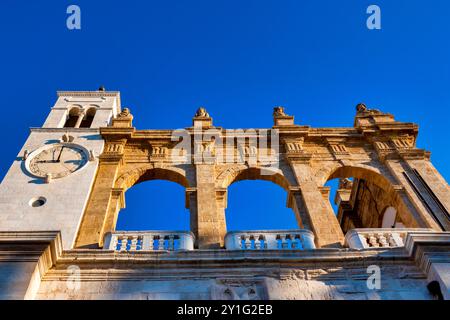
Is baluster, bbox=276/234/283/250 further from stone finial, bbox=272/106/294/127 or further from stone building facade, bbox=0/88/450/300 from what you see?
stone finial, bbox=272/106/294/127

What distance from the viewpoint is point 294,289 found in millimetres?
10469

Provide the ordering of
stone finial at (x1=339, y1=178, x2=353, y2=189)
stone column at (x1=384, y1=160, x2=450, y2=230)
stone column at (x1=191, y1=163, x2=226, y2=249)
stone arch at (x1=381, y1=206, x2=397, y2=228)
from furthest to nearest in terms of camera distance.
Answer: stone finial at (x1=339, y1=178, x2=353, y2=189)
stone arch at (x1=381, y1=206, x2=397, y2=228)
stone column at (x1=384, y1=160, x2=450, y2=230)
stone column at (x1=191, y1=163, x2=226, y2=249)

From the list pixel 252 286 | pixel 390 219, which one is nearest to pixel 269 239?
pixel 252 286

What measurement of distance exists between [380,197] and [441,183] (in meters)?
2.65

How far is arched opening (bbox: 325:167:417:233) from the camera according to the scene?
50.1 ft

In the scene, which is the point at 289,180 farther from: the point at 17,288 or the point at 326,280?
the point at 17,288

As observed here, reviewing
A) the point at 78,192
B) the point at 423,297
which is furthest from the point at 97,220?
the point at 423,297

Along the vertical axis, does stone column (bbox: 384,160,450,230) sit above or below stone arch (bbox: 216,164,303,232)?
below

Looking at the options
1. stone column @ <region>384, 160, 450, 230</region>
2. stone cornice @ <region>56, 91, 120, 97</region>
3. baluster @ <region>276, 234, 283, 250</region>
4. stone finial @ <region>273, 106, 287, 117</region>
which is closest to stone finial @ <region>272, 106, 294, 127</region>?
stone finial @ <region>273, 106, 287, 117</region>

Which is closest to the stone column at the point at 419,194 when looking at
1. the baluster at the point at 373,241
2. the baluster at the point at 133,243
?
the baluster at the point at 373,241

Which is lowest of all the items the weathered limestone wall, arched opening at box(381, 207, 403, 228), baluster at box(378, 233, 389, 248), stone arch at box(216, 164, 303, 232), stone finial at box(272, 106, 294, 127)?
the weathered limestone wall

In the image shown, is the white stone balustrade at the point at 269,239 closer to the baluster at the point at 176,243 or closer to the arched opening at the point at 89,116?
the baluster at the point at 176,243

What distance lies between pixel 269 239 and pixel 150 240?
3.07 m
